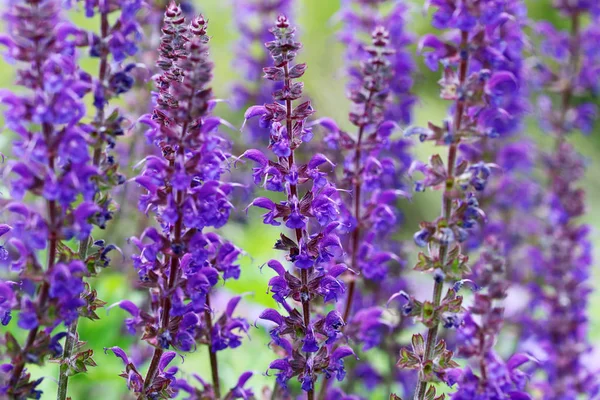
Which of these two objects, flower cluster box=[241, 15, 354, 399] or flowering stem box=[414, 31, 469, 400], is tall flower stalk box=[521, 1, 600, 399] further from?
flower cluster box=[241, 15, 354, 399]

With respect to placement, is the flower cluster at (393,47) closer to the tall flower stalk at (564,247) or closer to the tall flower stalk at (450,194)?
the tall flower stalk at (564,247)

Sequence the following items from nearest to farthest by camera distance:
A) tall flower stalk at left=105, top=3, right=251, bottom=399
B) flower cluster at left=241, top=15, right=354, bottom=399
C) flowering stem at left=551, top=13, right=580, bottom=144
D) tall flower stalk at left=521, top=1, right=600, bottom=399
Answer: tall flower stalk at left=105, top=3, right=251, bottom=399 < flower cluster at left=241, top=15, right=354, bottom=399 < tall flower stalk at left=521, top=1, right=600, bottom=399 < flowering stem at left=551, top=13, right=580, bottom=144

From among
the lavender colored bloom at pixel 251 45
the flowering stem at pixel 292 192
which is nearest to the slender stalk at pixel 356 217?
the flowering stem at pixel 292 192

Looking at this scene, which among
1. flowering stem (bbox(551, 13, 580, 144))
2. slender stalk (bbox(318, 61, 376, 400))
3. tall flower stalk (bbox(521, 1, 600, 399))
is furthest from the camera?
flowering stem (bbox(551, 13, 580, 144))

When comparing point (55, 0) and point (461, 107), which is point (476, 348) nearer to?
point (461, 107)

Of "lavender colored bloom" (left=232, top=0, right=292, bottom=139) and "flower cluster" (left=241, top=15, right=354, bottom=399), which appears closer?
"flower cluster" (left=241, top=15, right=354, bottom=399)

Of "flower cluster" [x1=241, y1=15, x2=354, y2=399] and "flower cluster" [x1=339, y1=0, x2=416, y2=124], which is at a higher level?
"flower cluster" [x1=339, y1=0, x2=416, y2=124]

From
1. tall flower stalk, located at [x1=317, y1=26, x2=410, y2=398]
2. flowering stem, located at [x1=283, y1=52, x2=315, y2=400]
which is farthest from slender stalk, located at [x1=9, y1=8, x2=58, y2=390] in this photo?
tall flower stalk, located at [x1=317, y1=26, x2=410, y2=398]
